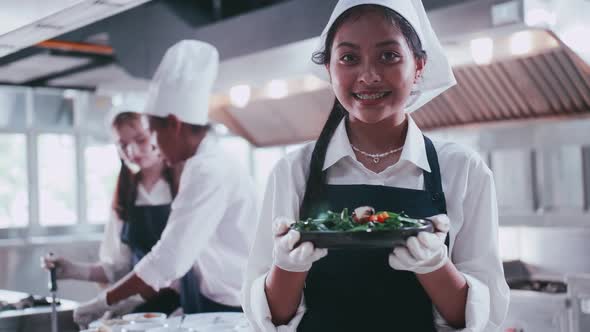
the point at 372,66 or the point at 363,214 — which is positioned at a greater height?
the point at 372,66

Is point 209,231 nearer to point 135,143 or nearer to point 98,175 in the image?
point 135,143

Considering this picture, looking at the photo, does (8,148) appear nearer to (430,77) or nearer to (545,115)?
(545,115)

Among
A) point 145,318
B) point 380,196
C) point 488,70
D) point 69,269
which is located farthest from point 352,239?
point 488,70

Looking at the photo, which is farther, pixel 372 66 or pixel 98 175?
pixel 98 175

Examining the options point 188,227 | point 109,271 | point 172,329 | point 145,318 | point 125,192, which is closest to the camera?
point 172,329

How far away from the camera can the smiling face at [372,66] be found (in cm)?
134

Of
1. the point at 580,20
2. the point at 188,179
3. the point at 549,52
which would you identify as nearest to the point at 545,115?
the point at 549,52

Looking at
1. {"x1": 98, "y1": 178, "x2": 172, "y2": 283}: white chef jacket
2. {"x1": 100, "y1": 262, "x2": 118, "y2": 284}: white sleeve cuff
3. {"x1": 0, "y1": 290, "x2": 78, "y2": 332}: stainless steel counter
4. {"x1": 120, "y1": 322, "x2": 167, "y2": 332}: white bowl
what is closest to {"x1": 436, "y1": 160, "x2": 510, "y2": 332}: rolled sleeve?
{"x1": 120, "y1": 322, "x2": 167, "y2": 332}: white bowl

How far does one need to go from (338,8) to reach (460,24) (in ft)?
5.40

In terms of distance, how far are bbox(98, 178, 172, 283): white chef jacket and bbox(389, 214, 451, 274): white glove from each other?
94.5 inches

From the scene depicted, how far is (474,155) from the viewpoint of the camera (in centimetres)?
143

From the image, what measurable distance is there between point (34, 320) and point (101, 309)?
12.2 inches

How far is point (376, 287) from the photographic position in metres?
1.42

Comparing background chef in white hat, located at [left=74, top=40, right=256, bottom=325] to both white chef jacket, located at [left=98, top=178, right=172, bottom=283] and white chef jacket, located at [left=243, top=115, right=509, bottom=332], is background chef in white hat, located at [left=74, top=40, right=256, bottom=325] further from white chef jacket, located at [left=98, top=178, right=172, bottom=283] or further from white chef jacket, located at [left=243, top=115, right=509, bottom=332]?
white chef jacket, located at [left=243, top=115, right=509, bottom=332]
